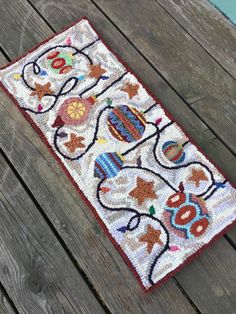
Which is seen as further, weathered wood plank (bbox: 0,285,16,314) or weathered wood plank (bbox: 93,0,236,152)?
weathered wood plank (bbox: 93,0,236,152)

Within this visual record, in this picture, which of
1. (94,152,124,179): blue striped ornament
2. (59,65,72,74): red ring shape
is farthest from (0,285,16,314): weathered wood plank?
(59,65,72,74): red ring shape

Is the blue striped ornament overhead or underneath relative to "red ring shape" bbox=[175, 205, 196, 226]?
overhead

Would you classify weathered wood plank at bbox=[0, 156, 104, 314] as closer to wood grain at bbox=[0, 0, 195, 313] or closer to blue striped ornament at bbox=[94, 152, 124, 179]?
wood grain at bbox=[0, 0, 195, 313]

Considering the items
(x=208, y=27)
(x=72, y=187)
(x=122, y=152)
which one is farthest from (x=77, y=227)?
(x=208, y=27)

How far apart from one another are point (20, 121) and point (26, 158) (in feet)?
0.38

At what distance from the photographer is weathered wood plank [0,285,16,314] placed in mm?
1084

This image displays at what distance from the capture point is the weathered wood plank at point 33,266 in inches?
42.6

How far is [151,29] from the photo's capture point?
138cm

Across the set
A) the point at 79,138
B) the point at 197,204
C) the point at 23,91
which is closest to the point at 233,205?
the point at 197,204

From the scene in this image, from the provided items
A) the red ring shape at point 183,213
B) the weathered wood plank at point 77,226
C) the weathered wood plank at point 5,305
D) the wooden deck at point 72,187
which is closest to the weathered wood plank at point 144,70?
the wooden deck at point 72,187

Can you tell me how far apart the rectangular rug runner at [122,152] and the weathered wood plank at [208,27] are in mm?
236

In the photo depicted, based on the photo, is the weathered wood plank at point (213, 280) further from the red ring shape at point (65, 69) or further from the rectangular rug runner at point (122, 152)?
the red ring shape at point (65, 69)

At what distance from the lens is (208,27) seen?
1367 millimetres

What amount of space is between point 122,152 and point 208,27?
0.48m
